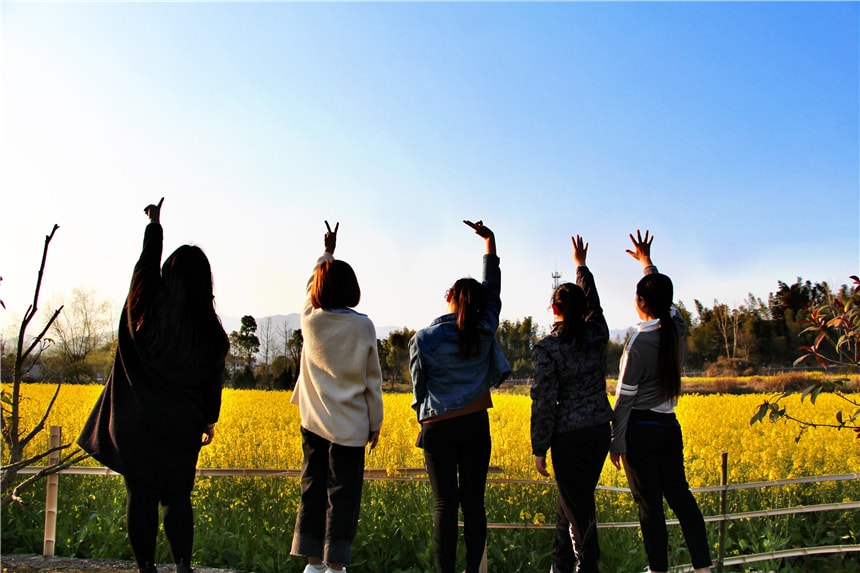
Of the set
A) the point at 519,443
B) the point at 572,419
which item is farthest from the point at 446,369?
the point at 519,443

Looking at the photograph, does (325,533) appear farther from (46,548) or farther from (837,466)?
(837,466)

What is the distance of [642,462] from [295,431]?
4.56m

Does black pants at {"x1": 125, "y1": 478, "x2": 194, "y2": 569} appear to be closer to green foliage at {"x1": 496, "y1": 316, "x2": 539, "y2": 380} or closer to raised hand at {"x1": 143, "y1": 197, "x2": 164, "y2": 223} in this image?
raised hand at {"x1": 143, "y1": 197, "x2": 164, "y2": 223}

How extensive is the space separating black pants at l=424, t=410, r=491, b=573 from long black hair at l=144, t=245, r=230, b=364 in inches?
44.9

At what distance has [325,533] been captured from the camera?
351 centimetres

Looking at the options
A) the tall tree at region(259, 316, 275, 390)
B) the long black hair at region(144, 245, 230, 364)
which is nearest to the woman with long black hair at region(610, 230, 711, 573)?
the long black hair at region(144, 245, 230, 364)

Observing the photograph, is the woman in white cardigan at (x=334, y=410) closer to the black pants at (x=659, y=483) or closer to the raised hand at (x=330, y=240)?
the raised hand at (x=330, y=240)

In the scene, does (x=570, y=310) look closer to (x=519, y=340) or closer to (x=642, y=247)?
(x=642, y=247)

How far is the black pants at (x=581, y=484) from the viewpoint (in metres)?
3.43

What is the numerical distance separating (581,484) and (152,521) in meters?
2.05

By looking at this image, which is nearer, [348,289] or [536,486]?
[348,289]

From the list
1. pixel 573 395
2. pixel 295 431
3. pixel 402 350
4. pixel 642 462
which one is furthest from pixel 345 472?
pixel 402 350

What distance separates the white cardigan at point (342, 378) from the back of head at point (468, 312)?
1.44 feet

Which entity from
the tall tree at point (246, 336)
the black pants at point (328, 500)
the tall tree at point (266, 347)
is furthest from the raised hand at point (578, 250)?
the tall tree at point (266, 347)
